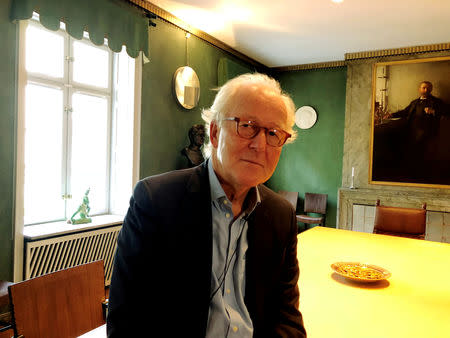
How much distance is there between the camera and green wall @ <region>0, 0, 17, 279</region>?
2.58 metres

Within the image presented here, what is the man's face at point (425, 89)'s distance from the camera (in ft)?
15.9

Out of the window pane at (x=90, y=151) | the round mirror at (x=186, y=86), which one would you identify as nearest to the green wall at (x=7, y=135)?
the window pane at (x=90, y=151)

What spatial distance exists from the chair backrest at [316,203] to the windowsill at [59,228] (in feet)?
11.2

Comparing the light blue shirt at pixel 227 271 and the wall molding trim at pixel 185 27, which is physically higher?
the wall molding trim at pixel 185 27

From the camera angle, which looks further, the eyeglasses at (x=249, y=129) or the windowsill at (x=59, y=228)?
the windowsill at (x=59, y=228)

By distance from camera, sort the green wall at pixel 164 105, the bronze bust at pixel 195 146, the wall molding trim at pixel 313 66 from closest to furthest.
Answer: the green wall at pixel 164 105, the bronze bust at pixel 195 146, the wall molding trim at pixel 313 66

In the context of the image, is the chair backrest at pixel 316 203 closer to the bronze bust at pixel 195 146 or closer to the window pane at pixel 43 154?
the bronze bust at pixel 195 146

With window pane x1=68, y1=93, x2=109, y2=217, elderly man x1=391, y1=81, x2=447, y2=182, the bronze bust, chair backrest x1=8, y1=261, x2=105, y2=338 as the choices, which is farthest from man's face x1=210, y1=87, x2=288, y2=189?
elderly man x1=391, y1=81, x2=447, y2=182

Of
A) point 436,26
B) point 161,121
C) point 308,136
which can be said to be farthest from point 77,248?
point 436,26

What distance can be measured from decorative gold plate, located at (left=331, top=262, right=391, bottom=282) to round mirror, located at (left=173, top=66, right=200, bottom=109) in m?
3.02

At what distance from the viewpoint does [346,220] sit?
5.23 m

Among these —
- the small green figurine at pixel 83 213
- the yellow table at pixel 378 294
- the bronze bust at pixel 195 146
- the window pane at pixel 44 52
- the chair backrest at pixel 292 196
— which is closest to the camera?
the yellow table at pixel 378 294

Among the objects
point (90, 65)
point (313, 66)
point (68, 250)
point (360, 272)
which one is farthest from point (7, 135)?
point (313, 66)

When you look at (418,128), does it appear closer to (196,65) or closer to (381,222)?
(381,222)
